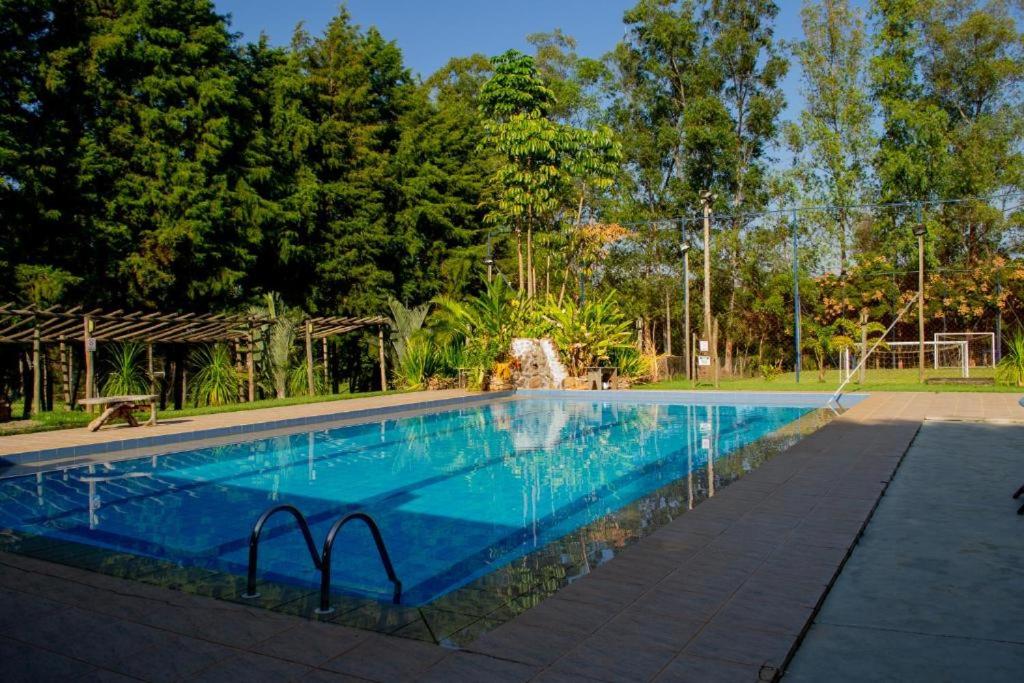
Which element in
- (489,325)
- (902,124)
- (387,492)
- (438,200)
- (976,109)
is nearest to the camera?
(387,492)

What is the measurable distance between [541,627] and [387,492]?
13.9 feet

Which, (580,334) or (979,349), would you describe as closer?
(580,334)

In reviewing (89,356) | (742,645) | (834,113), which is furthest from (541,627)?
(834,113)

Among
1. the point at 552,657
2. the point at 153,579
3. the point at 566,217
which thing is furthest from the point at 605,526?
the point at 566,217

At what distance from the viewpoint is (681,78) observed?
2791 centimetres

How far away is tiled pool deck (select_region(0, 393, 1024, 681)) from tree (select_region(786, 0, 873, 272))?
80.8ft

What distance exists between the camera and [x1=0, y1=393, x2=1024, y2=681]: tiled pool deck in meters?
2.98

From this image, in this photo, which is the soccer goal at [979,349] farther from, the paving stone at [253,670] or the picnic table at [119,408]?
the paving stone at [253,670]

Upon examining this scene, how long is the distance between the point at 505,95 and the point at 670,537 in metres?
15.3

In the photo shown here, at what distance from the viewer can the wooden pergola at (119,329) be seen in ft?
41.0

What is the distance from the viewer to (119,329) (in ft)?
45.4

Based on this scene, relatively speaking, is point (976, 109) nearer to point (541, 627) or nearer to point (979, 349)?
point (979, 349)

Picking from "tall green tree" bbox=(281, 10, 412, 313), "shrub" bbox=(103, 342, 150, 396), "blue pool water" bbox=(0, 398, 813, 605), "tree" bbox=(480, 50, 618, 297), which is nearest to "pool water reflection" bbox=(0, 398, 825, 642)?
"blue pool water" bbox=(0, 398, 813, 605)

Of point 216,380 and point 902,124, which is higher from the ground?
point 902,124
